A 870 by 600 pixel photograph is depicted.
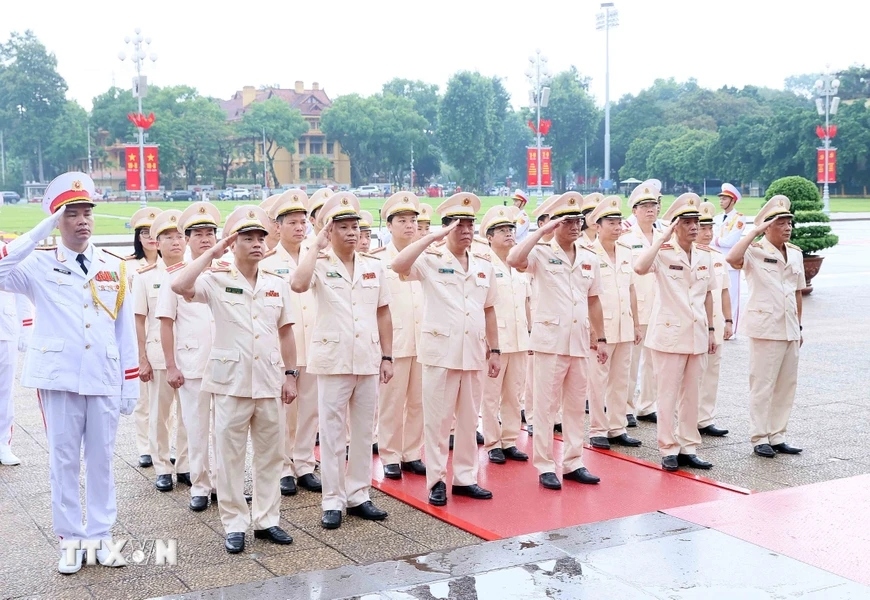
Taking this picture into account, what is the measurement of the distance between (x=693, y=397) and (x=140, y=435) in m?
3.96

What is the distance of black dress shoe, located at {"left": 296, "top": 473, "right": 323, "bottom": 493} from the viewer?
6.11 m

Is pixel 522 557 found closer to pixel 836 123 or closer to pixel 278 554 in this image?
pixel 278 554

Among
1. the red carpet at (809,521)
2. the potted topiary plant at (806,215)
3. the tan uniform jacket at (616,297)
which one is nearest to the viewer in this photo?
the red carpet at (809,521)

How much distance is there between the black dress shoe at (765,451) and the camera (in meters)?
6.70

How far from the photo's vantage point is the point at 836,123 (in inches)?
2106

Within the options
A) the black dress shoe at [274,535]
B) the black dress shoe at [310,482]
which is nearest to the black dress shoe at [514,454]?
the black dress shoe at [310,482]

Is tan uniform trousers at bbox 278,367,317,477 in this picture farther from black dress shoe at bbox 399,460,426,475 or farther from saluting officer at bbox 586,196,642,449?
saluting officer at bbox 586,196,642,449

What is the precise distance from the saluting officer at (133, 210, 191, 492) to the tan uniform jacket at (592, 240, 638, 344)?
325 cm

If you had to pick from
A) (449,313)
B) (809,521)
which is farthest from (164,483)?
(809,521)

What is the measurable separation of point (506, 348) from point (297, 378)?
176cm

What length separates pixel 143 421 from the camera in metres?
6.65

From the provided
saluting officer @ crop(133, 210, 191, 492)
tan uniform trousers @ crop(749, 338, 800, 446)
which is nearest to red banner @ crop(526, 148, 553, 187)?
tan uniform trousers @ crop(749, 338, 800, 446)

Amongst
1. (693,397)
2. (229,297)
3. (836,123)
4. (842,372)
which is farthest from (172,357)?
(836,123)

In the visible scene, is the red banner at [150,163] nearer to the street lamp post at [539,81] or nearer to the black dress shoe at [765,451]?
the street lamp post at [539,81]
